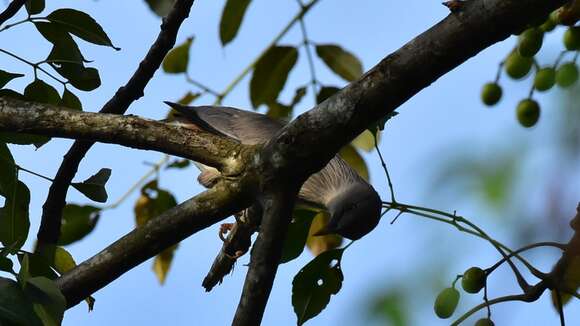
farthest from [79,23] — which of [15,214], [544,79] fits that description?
[544,79]

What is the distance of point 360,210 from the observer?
4.05 meters

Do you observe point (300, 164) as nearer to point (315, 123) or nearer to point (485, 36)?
point (315, 123)

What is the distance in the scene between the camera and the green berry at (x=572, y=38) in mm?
2339

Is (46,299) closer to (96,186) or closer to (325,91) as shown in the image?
(96,186)

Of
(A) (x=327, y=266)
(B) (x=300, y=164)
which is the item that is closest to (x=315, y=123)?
(B) (x=300, y=164)

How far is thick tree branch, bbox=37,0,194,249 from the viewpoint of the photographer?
2791 millimetres

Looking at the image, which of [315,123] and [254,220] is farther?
[254,220]

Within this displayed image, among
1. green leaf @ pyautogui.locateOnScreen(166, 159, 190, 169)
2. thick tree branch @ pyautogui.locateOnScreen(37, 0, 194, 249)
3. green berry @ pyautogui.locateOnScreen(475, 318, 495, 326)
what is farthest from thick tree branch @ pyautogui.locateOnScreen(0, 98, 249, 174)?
green leaf @ pyautogui.locateOnScreen(166, 159, 190, 169)

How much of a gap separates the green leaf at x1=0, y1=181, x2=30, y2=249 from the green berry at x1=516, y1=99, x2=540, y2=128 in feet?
5.09

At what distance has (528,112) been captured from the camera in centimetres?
256

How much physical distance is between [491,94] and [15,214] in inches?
66.2

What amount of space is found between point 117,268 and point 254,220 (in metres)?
0.81

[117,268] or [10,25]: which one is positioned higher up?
[10,25]

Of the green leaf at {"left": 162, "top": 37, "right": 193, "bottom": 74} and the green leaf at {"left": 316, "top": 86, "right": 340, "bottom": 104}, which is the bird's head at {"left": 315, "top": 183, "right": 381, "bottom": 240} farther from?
the green leaf at {"left": 162, "top": 37, "right": 193, "bottom": 74}
